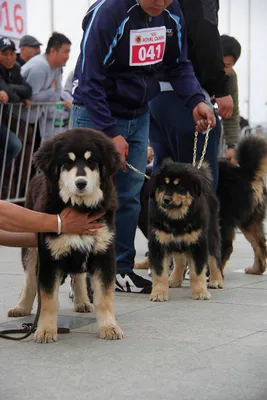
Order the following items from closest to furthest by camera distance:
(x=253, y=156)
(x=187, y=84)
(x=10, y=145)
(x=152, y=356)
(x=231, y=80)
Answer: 1. (x=152, y=356)
2. (x=187, y=84)
3. (x=253, y=156)
4. (x=231, y=80)
5. (x=10, y=145)

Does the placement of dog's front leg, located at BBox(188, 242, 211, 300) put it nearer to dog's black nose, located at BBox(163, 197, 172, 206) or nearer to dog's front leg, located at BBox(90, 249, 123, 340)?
dog's black nose, located at BBox(163, 197, 172, 206)

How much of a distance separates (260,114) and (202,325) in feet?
58.3

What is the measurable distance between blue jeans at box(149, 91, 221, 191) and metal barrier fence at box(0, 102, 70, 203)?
322 cm

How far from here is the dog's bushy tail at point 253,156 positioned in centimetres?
639

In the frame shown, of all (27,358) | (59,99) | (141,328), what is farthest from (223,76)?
(59,99)

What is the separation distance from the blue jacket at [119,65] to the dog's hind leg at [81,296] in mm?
965

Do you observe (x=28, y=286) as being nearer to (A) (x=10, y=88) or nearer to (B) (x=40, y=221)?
(B) (x=40, y=221)

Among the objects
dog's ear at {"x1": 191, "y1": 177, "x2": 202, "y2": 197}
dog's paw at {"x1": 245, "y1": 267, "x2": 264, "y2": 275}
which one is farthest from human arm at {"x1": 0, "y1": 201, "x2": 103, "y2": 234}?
dog's paw at {"x1": 245, "y1": 267, "x2": 264, "y2": 275}

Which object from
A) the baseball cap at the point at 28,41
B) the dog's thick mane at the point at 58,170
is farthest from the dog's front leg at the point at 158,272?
the baseball cap at the point at 28,41

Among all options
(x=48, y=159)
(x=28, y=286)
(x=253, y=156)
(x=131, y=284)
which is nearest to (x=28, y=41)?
(x=253, y=156)

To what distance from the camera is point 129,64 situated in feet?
17.3

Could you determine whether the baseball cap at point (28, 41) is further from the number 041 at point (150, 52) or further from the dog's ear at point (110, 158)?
the dog's ear at point (110, 158)

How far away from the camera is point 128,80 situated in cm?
537

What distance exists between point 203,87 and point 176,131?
47cm
